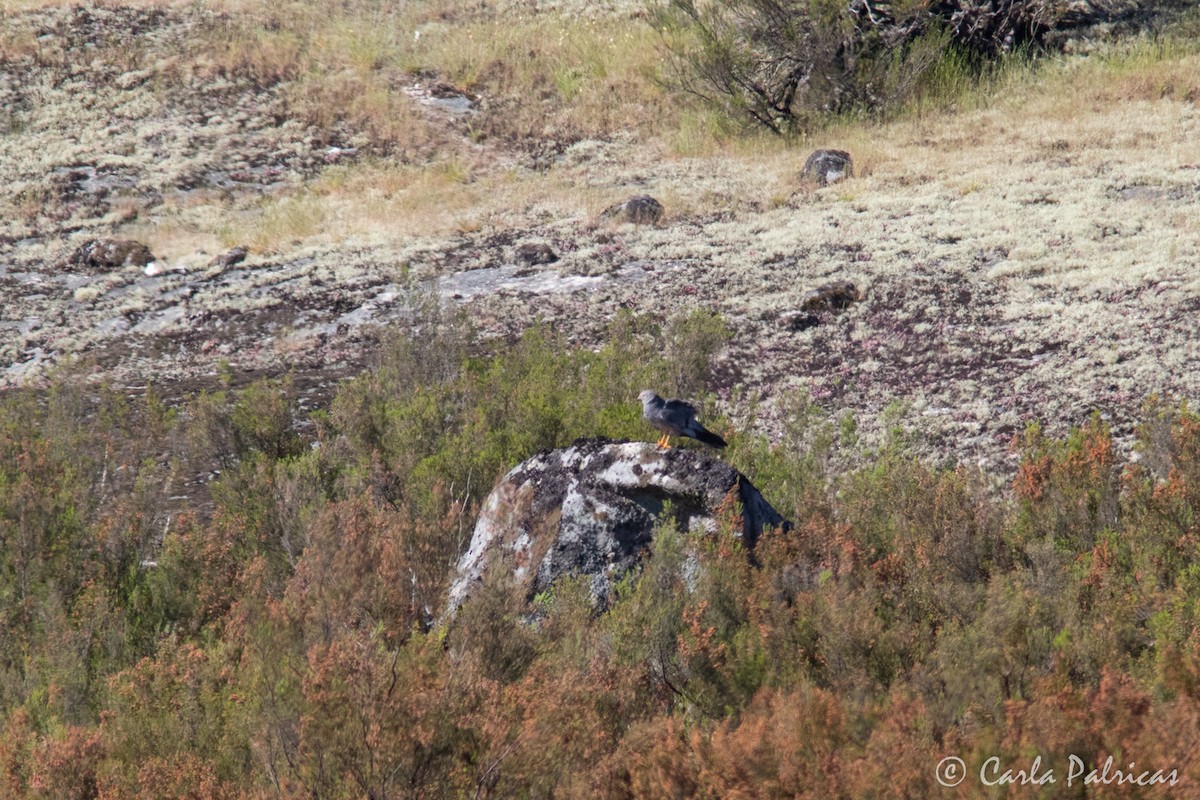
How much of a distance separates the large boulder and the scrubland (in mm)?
211

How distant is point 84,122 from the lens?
21.3m

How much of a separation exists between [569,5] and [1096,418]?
21.5 metres

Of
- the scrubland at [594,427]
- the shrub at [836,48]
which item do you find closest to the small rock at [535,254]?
the scrubland at [594,427]

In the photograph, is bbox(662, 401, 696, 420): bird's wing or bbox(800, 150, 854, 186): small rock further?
bbox(800, 150, 854, 186): small rock

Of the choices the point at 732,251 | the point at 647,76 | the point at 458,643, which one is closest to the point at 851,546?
the point at 458,643

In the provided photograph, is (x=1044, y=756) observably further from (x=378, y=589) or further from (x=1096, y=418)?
(x=1096, y=418)

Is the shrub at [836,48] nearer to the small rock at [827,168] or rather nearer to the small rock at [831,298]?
the small rock at [827,168]

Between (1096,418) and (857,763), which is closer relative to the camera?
(857,763)

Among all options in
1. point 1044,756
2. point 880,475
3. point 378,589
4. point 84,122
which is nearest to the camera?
point 1044,756

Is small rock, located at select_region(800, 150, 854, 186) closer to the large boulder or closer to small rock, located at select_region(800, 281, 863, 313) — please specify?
small rock, located at select_region(800, 281, 863, 313)

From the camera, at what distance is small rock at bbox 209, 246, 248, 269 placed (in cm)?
1566
